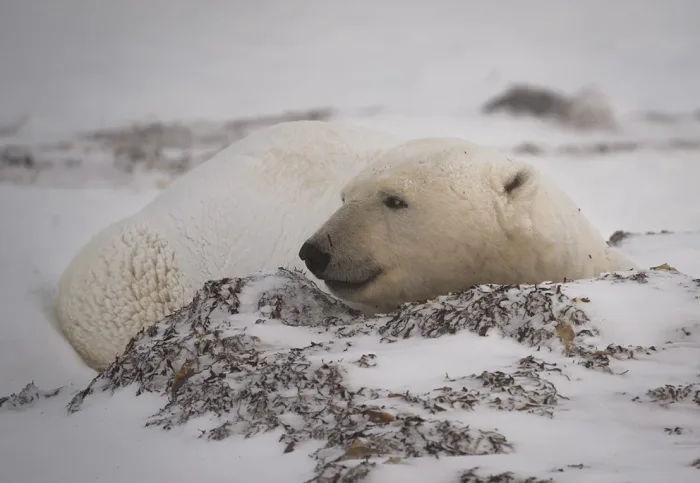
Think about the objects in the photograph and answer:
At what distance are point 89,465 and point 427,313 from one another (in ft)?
4.08

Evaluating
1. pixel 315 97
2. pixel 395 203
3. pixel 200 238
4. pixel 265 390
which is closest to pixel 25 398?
pixel 265 390

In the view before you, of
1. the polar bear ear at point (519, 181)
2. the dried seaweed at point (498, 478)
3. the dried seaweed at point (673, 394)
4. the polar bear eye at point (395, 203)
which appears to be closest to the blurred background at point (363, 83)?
the polar bear ear at point (519, 181)

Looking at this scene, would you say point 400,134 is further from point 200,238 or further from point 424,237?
point 424,237

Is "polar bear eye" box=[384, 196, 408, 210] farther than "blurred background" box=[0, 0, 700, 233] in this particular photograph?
No

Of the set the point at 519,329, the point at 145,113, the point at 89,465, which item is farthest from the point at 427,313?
the point at 145,113

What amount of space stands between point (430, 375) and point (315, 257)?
3.95ft

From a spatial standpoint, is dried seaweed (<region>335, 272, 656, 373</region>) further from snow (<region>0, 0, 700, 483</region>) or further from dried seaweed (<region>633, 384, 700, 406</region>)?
dried seaweed (<region>633, 384, 700, 406</region>)

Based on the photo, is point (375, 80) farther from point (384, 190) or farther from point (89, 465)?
point (89, 465)

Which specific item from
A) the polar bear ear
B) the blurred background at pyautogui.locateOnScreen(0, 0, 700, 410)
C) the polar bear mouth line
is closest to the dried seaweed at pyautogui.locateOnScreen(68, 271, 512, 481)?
the polar bear mouth line

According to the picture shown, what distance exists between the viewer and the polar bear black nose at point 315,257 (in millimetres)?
3199

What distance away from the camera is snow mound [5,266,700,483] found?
5.48ft

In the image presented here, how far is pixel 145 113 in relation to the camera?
1159cm

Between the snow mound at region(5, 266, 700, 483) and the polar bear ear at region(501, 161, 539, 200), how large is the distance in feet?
2.08

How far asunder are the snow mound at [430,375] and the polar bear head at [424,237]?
0.32 metres
